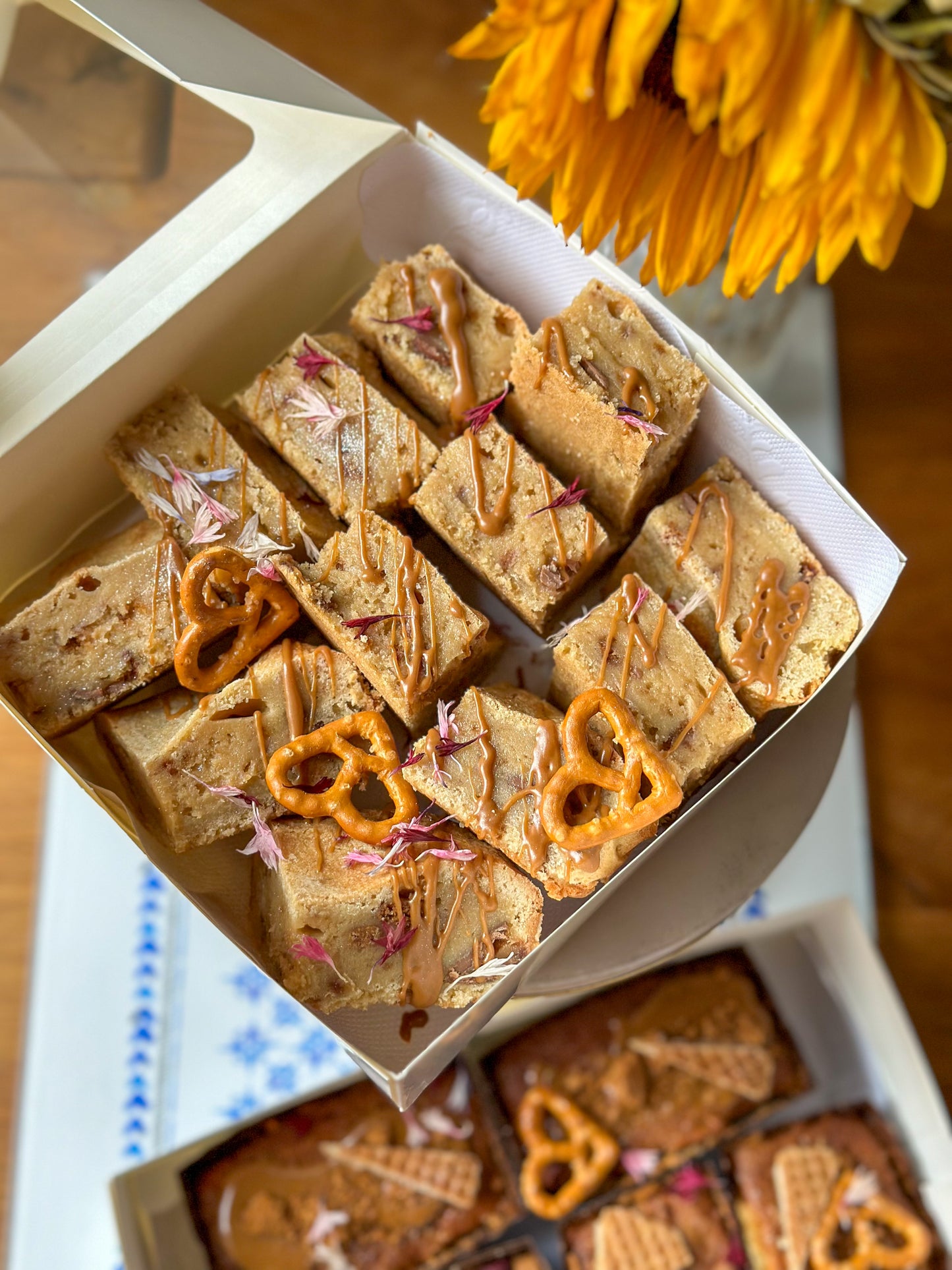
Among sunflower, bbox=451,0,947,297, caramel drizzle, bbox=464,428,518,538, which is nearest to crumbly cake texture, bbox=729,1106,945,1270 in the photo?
caramel drizzle, bbox=464,428,518,538

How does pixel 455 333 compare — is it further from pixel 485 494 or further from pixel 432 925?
pixel 432 925

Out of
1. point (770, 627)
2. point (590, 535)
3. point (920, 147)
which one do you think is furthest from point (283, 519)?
point (920, 147)

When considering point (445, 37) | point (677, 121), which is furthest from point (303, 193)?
point (445, 37)

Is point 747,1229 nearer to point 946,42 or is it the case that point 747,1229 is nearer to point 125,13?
point 946,42

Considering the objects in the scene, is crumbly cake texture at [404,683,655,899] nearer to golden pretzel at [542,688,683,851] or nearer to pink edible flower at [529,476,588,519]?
golden pretzel at [542,688,683,851]

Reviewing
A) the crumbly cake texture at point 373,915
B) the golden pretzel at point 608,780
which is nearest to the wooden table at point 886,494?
the crumbly cake texture at point 373,915

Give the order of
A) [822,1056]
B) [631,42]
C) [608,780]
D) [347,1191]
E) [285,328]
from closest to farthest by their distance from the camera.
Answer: [631,42], [608,780], [285,328], [347,1191], [822,1056]

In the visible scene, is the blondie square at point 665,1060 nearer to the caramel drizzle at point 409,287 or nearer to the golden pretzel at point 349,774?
the golden pretzel at point 349,774

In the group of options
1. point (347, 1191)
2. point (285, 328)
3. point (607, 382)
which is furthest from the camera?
point (347, 1191)
